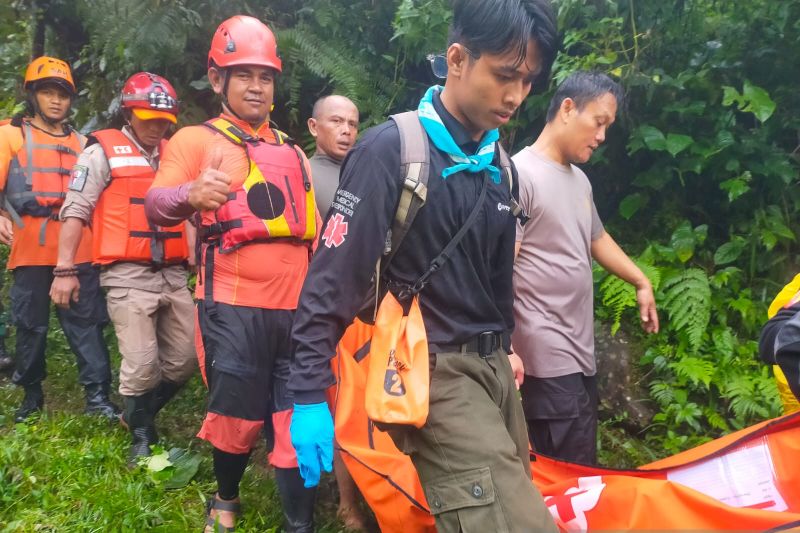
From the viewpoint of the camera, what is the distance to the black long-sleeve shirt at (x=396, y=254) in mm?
2111

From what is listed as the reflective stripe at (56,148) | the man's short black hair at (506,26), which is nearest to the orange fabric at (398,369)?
the man's short black hair at (506,26)

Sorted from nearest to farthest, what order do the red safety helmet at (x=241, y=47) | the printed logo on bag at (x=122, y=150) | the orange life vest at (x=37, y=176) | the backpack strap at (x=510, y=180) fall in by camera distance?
the backpack strap at (x=510, y=180) → the red safety helmet at (x=241, y=47) → the printed logo on bag at (x=122, y=150) → the orange life vest at (x=37, y=176)

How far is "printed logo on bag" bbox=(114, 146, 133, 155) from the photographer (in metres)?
4.58

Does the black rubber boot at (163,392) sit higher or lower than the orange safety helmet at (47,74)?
lower

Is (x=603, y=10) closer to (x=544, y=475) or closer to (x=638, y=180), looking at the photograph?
(x=638, y=180)

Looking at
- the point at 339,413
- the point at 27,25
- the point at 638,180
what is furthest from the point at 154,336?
the point at 27,25

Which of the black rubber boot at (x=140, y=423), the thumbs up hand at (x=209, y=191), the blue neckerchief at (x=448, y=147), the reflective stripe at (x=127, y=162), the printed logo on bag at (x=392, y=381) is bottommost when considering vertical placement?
the black rubber boot at (x=140, y=423)

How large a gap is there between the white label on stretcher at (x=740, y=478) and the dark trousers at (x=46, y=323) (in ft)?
13.6

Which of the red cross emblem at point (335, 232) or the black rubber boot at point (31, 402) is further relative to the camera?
the black rubber boot at point (31, 402)

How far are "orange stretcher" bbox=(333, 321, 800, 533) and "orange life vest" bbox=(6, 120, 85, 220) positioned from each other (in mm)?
3699

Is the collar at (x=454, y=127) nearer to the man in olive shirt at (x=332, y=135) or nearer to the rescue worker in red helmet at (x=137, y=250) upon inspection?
the man in olive shirt at (x=332, y=135)

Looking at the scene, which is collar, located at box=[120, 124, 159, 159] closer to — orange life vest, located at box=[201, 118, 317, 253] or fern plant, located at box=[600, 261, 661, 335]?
orange life vest, located at box=[201, 118, 317, 253]

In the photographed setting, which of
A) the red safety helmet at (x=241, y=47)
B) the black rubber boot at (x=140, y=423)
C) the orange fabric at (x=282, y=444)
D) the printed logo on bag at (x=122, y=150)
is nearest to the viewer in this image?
the orange fabric at (x=282, y=444)

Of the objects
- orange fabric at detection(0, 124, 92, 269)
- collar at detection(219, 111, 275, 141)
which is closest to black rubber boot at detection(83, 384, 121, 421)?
orange fabric at detection(0, 124, 92, 269)
